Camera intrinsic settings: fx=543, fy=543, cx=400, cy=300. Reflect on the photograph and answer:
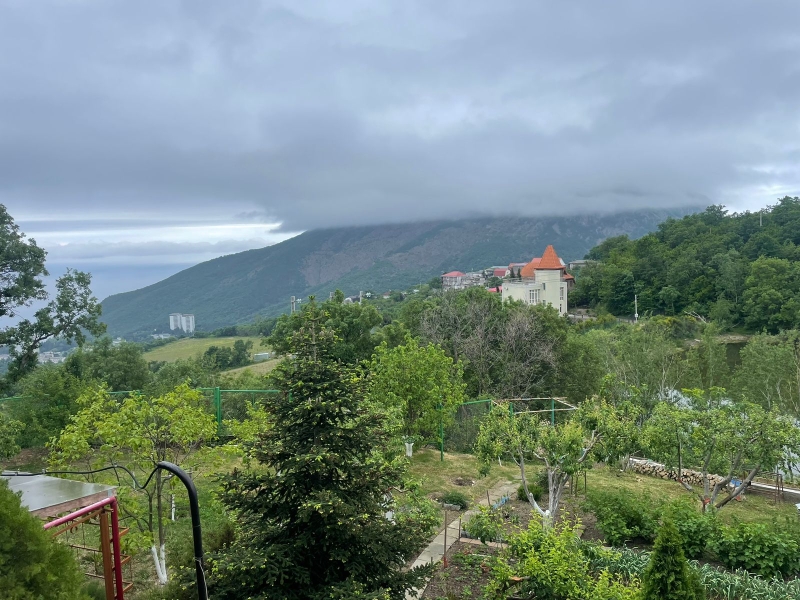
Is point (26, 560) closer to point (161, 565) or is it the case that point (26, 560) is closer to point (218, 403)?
point (161, 565)

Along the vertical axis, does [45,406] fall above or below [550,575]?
above

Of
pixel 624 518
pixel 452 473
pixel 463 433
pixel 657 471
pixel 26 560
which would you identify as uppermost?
pixel 26 560

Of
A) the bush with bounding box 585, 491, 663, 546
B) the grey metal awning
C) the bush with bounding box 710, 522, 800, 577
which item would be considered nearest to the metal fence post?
the grey metal awning

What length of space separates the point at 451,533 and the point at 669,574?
5002mm

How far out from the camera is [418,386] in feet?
51.6

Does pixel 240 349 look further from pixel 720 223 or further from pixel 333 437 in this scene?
pixel 720 223

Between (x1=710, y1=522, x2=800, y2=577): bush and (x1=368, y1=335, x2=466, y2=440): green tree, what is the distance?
8.07 meters

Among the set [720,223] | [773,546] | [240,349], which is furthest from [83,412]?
[720,223]

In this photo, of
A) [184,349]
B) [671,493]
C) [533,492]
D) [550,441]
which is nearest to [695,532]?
[550,441]

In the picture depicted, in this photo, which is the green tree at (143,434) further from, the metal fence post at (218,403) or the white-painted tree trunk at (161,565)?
the metal fence post at (218,403)

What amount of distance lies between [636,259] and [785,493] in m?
60.5

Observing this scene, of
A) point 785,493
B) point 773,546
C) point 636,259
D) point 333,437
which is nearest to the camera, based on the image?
point 333,437

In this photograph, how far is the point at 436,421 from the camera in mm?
15953

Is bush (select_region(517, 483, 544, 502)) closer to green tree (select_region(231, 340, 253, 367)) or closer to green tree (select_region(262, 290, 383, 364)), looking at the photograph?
green tree (select_region(262, 290, 383, 364))
